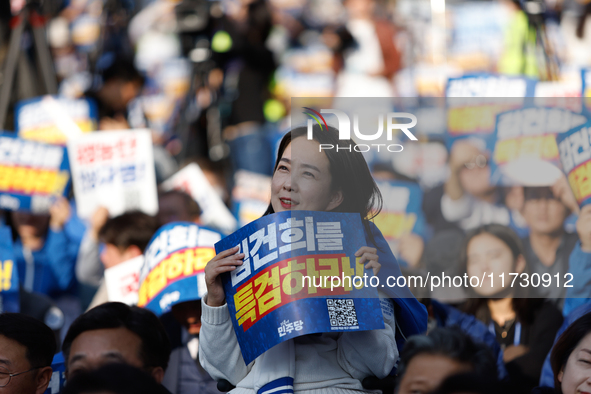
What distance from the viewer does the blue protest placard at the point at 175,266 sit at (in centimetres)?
306

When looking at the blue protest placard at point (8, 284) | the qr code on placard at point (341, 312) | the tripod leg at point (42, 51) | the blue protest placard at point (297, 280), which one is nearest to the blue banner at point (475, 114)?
the blue protest placard at point (297, 280)

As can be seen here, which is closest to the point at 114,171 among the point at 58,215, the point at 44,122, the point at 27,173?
the point at 27,173

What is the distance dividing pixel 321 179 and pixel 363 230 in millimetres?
208

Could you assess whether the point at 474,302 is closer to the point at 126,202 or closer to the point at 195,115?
the point at 126,202

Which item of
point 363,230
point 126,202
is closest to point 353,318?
point 363,230

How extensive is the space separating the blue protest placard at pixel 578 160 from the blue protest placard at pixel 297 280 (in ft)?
3.25

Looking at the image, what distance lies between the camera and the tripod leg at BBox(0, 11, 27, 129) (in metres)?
5.45

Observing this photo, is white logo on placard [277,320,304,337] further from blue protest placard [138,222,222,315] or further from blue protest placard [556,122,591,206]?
blue protest placard [556,122,591,206]

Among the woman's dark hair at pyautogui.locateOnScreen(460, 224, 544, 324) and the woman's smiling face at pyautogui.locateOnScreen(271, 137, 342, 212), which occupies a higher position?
the woman's smiling face at pyautogui.locateOnScreen(271, 137, 342, 212)

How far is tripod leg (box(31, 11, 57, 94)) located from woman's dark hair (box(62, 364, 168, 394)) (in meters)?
4.51

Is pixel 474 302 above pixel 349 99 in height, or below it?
below

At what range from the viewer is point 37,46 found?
571 cm

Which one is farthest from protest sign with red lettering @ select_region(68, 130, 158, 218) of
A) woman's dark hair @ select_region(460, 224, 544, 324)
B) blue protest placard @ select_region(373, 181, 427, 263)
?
woman's dark hair @ select_region(460, 224, 544, 324)

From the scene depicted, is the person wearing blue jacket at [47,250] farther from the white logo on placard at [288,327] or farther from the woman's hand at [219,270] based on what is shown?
the white logo on placard at [288,327]
